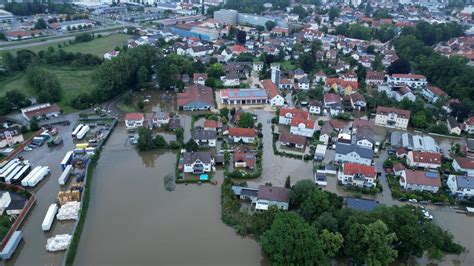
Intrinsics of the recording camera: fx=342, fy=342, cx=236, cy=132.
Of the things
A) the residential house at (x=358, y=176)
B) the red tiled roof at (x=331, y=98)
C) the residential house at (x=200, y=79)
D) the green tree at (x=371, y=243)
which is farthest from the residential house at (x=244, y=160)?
the residential house at (x=200, y=79)

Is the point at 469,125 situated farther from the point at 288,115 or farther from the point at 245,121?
the point at 245,121

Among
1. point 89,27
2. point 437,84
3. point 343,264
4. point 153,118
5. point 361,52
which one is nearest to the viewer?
point 343,264

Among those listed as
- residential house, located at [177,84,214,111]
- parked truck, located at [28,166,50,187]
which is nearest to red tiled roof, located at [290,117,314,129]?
residential house, located at [177,84,214,111]

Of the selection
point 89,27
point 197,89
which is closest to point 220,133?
point 197,89

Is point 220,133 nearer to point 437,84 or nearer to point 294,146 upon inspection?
point 294,146

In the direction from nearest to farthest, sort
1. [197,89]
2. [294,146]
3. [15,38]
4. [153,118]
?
[294,146] → [153,118] → [197,89] → [15,38]

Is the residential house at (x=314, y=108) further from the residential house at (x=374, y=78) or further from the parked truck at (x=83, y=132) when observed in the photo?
the parked truck at (x=83, y=132)
